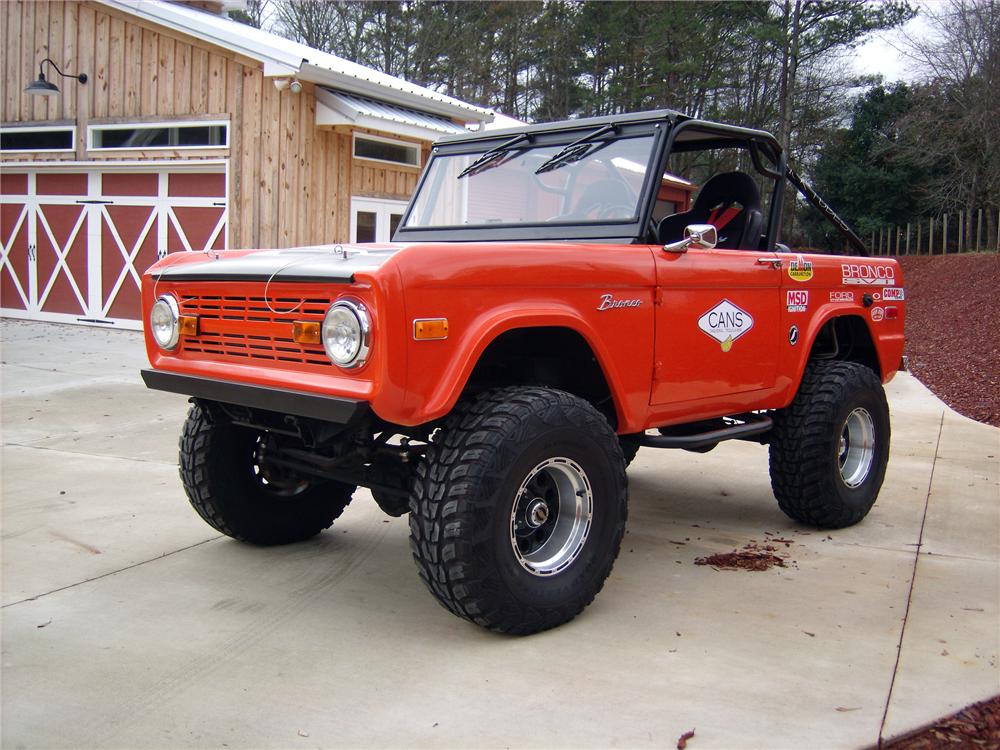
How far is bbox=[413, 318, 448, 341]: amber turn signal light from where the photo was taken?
10.7 feet

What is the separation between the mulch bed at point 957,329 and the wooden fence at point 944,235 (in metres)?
1.48

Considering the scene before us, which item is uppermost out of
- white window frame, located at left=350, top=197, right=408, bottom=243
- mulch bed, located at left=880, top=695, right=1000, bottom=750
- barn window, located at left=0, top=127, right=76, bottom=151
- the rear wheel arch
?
barn window, located at left=0, top=127, right=76, bottom=151

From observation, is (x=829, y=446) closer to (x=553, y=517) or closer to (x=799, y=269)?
(x=799, y=269)

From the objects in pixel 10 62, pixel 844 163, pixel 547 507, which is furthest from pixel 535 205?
pixel 844 163

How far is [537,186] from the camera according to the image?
15.6ft

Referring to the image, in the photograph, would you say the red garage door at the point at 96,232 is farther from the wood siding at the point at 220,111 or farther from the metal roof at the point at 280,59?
the metal roof at the point at 280,59

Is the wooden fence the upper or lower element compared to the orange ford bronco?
upper

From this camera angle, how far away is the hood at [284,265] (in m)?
3.34

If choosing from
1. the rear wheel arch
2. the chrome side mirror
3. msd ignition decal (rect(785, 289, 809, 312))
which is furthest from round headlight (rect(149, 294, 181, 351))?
the rear wheel arch

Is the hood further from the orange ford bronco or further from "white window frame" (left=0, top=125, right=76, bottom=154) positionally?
"white window frame" (left=0, top=125, right=76, bottom=154)

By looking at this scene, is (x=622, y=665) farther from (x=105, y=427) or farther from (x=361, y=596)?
(x=105, y=427)

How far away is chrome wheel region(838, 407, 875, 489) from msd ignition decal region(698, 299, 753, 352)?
1.22m

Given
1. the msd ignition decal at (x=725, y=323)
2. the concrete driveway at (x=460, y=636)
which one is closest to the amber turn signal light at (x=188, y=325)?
the concrete driveway at (x=460, y=636)

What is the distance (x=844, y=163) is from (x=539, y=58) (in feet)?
35.8
